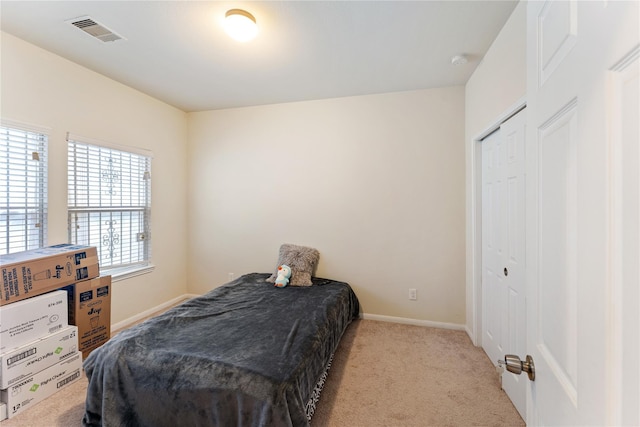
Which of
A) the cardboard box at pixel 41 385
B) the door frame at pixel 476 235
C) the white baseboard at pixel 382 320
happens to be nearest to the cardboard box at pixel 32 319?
the cardboard box at pixel 41 385

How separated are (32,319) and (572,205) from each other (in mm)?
2945

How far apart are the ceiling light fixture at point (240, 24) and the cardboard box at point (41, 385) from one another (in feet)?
8.91

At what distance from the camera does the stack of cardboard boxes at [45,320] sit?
1801 millimetres

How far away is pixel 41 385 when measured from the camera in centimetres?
193

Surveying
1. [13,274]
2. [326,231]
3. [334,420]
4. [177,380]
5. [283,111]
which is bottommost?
[334,420]

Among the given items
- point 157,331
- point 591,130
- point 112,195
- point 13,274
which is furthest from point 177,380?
point 112,195

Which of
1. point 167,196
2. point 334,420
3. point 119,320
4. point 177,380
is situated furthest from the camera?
point 167,196

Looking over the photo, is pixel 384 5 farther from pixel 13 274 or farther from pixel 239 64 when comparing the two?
pixel 13 274

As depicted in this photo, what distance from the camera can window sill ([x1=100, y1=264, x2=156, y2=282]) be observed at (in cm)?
302

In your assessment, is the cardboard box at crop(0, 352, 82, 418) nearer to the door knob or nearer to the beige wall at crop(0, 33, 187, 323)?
the beige wall at crop(0, 33, 187, 323)

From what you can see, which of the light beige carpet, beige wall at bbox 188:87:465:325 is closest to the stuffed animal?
beige wall at bbox 188:87:465:325

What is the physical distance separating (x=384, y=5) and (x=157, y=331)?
2.68 meters

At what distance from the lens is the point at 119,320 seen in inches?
120

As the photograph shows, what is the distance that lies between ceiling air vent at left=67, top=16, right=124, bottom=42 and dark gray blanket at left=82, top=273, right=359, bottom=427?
87.4 inches
